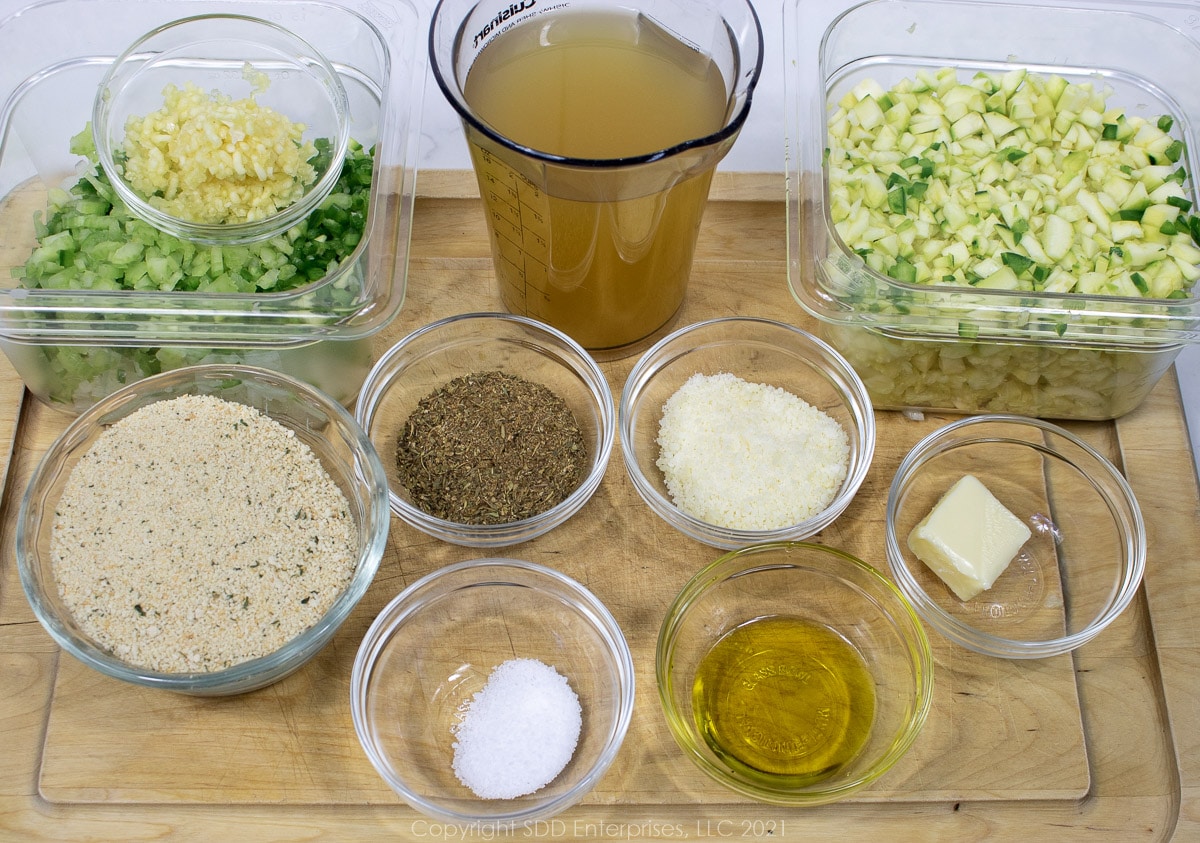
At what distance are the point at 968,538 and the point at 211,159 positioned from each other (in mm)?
1352

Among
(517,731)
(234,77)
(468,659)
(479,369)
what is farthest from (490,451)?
(234,77)

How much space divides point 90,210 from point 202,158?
0.82 ft

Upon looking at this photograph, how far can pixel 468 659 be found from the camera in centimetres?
172

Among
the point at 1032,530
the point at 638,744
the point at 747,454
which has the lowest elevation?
the point at 638,744

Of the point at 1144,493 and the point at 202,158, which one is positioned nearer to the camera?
the point at 202,158

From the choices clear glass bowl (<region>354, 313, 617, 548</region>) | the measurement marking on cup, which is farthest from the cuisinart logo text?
clear glass bowl (<region>354, 313, 617, 548</region>)

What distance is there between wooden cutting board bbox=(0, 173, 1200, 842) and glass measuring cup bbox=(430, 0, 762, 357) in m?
0.44

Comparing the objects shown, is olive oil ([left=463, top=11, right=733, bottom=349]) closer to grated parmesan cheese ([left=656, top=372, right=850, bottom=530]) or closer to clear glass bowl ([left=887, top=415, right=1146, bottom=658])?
grated parmesan cheese ([left=656, top=372, right=850, bottom=530])

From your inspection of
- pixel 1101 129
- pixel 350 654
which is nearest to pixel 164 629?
pixel 350 654

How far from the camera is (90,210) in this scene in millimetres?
1792

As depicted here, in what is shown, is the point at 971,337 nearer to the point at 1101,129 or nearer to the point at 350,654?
the point at 1101,129

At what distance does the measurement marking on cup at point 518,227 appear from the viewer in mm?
1627

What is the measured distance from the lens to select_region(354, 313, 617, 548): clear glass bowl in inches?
73.1

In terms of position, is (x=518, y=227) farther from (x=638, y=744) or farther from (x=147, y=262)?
(x=638, y=744)
